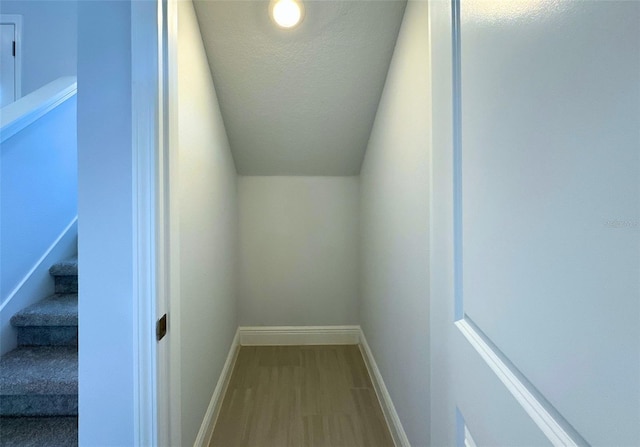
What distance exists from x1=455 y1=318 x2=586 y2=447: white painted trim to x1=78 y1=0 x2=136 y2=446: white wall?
33.6 inches

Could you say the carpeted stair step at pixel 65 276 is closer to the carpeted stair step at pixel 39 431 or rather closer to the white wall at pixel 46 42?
the carpeted stair step at pixel 39 431

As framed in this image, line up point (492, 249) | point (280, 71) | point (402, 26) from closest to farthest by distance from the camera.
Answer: point (492, 249)
point (402, 26)
point (280, 71)

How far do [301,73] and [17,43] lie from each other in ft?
9.89

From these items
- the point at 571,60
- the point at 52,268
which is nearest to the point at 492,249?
the point at 571,60

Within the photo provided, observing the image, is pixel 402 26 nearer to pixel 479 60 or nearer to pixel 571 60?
pixel 479 60

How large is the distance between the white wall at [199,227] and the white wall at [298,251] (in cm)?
51

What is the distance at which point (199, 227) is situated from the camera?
4.84ft

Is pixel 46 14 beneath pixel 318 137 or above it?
above

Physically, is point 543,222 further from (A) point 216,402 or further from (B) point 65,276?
(B) point 65,276

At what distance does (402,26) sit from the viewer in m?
1.48

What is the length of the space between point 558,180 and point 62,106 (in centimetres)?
275

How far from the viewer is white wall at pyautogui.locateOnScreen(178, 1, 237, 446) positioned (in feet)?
4.10

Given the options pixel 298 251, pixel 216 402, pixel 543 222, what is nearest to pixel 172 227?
pixel 543 222

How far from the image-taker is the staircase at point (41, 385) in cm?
136
